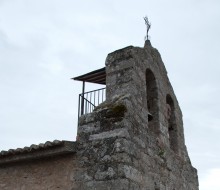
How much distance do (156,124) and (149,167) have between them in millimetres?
1175

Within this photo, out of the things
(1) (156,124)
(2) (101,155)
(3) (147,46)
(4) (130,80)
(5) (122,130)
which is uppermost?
(3) (147,46)

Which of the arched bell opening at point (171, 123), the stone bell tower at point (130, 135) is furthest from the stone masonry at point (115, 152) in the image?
the arched bell opening at point (171, 123)

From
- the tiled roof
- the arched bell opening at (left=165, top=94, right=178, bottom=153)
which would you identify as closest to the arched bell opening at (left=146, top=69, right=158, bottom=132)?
the arched bell opening at (left=165, top=94, right=178, bottom=153)

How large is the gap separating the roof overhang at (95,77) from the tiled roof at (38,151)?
2212 millimetres

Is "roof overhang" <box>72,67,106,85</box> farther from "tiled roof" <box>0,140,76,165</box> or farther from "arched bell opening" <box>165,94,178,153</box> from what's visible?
"tiled roof" <box>0,140,76,165</box>

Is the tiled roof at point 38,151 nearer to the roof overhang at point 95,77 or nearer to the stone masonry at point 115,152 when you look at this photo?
the stone masonry at point 115,152

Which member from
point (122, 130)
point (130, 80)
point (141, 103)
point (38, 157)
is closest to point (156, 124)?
point (141, 103)

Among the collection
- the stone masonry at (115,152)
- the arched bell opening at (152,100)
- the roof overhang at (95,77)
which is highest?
the roof overhang at (95,77)

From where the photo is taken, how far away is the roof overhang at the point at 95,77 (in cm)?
709

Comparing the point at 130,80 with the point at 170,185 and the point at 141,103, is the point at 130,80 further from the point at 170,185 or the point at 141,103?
the point at 170,185

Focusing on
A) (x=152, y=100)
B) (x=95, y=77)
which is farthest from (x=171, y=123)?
(x=95, y=77)

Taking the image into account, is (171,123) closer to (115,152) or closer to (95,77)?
(95,77)

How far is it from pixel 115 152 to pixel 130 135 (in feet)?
1.18

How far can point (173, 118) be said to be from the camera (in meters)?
7.54
